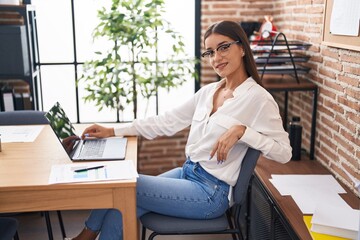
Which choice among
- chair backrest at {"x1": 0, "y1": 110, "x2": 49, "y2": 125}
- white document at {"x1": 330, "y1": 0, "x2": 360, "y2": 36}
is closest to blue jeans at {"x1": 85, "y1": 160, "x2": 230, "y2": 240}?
chair backrest at {"x1": 0, "y1": 110, "x2": 49, "y2": 125}

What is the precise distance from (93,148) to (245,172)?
2.34 feet

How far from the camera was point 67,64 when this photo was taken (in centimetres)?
367

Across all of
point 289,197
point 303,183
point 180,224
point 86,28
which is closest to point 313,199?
point 289,197

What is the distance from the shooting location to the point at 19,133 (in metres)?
2.29

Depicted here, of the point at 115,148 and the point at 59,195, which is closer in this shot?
the point at 59,195

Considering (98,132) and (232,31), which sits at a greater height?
(232,31)

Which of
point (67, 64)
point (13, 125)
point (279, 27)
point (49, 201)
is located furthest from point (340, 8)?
point (67, 64)

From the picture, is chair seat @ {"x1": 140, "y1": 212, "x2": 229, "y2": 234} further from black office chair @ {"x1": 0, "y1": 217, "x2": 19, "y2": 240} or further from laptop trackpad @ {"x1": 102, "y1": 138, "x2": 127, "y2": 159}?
black office chair @ {"x1": 0, "y1": 217, "x2": 19, "y2": 240}

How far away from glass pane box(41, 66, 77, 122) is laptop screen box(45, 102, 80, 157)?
167 cm

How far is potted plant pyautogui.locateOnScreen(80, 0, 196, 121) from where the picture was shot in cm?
317

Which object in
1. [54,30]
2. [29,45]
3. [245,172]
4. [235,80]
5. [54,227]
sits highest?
[54,30]

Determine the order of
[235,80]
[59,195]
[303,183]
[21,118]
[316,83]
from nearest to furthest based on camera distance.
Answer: [59,195] < [235,80] < [303,183] < [21,118] < [316,83]

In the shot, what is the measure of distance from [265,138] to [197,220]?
0.48m

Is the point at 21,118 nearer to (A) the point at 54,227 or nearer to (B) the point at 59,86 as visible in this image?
(A) the point at 54,227
